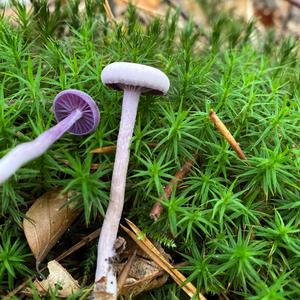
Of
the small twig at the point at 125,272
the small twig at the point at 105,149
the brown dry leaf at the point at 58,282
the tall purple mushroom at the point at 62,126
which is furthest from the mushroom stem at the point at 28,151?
the small twig at the point at 125,272

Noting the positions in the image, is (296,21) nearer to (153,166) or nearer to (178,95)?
(178,95)

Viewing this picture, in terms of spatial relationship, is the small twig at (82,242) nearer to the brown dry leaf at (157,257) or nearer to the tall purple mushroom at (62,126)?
the brown dry leaf at (157,257)

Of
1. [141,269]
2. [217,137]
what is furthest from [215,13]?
[141,269]

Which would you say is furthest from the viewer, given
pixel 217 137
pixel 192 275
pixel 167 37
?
pixel 167 37

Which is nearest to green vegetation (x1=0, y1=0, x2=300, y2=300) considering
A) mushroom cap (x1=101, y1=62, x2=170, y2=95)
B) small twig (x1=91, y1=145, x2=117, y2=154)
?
small twig (x1=91, y1=145, x2=117, y2=154)

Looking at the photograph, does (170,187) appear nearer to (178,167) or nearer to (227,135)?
(178,167)
